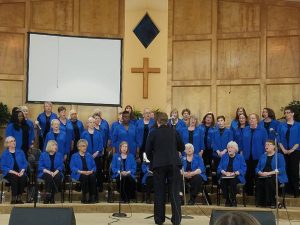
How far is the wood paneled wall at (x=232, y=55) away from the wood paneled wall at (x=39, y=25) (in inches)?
57.6

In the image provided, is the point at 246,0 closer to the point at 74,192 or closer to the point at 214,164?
the point at 214,164

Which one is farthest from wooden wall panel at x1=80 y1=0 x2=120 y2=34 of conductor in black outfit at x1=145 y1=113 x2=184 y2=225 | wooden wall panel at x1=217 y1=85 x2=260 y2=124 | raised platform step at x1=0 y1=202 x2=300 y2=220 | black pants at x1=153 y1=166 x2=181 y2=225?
black pants at x1=153 y1=166 x2=181 y2=225

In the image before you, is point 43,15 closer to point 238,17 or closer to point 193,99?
point 193,99

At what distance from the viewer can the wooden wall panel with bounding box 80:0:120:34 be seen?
12.6 meters

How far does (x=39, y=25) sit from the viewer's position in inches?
479

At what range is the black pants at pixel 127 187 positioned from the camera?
9109 millimetres

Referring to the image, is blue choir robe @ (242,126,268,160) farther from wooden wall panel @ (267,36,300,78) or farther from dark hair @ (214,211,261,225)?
dark hair @ (214,211,261,225)

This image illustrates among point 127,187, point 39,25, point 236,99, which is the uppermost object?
point 39,25

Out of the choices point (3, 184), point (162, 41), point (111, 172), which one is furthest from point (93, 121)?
point (162, 41)

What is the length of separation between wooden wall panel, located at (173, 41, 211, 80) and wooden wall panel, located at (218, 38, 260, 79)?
0.31 meters

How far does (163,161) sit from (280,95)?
544 cm

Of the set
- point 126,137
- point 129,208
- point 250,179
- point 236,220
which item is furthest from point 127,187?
point 236,220

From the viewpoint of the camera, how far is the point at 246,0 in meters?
12.0

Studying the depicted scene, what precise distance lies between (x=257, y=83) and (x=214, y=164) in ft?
9.35
